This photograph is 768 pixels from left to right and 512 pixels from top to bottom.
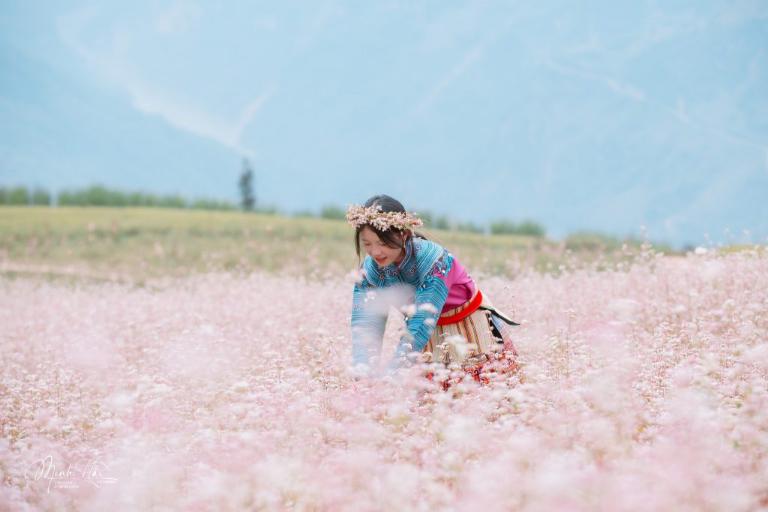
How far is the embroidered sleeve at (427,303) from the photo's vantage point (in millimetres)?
5211

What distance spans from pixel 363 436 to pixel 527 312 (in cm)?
477

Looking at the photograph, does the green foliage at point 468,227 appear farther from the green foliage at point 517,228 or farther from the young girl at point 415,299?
the young girl at point 415,299

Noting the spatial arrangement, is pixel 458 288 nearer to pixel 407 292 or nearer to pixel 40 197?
pixel 407 292

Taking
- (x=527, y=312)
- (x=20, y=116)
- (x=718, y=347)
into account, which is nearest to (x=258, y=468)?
(x=718, y=347)

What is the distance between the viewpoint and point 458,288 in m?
5.77

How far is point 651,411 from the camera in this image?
471 centimetres

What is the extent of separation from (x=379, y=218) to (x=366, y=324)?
861 mm

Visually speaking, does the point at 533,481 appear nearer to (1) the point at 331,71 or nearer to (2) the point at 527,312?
(2) the point at 527,312

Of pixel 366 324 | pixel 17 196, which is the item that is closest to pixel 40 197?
pixel 17 196

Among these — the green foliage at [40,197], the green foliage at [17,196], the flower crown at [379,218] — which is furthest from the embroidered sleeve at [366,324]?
the green foliage at [17,196]

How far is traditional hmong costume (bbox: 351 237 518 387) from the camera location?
210 inches
